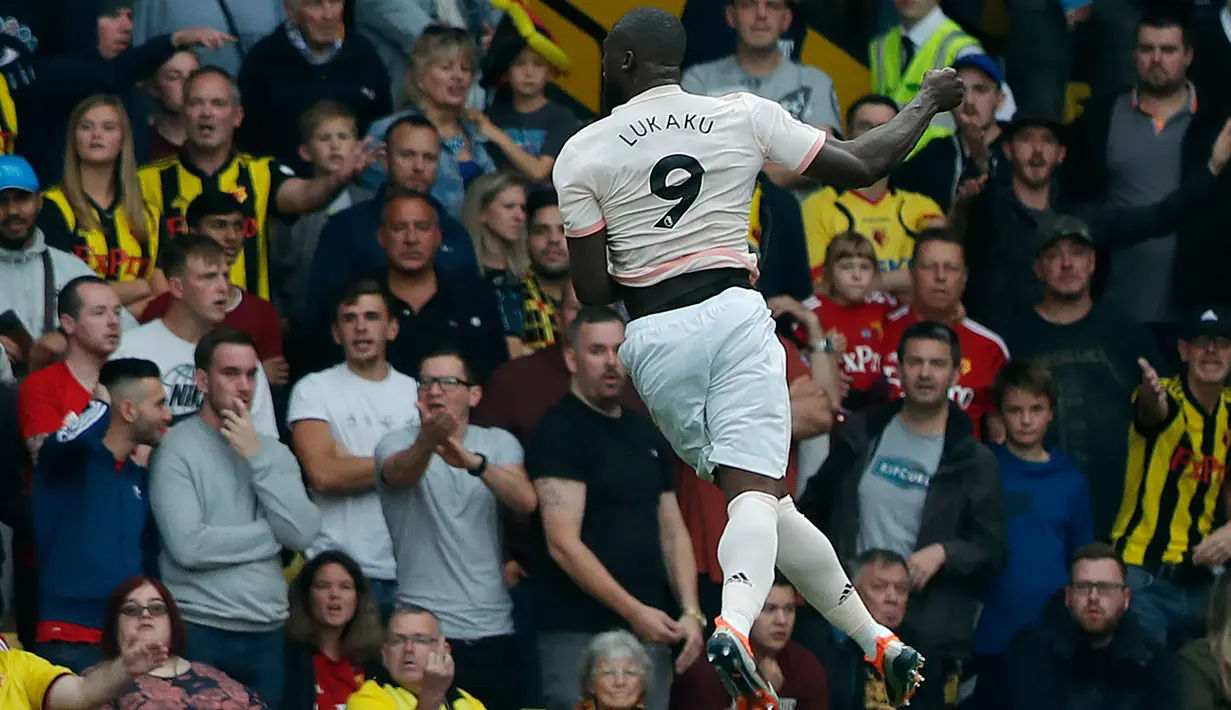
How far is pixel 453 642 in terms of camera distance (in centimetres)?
1145

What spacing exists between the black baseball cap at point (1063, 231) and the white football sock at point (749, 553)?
554 cm

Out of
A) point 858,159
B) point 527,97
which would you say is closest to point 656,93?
point 858,159

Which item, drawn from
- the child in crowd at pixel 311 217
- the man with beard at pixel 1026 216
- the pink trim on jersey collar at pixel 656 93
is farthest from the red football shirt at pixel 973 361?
the pink trim on jersey collar at pixel 656 93

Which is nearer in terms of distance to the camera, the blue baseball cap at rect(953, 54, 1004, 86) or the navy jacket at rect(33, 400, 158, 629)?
the navy jacket at rect(33, 400, 158, 629)

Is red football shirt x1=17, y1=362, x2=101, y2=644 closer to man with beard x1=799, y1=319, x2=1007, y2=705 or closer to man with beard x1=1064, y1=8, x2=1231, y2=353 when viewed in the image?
man with beard x1=799, y1=319, x2=1007, y2=705

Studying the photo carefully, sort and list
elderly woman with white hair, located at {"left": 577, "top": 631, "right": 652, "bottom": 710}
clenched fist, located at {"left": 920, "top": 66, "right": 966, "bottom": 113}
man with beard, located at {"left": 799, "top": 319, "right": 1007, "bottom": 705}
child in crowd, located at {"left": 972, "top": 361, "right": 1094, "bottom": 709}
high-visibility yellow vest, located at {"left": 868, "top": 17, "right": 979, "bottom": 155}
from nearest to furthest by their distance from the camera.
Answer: clenched fist, located at {"left": 920, "top": 66, "right": 966, "bottom": 113}
elderly woman with white hair, located at {"left": 577, "top": 631, "right": 652, "bottom": 710}
man with beard, located at {"left": 799, "top": 319, "right": 1007, "bottom": 705}
child in crowd, located at {"left": 972, "top": 361, "right": 1094, "bottom": 709}
high-visibility yellow vest, located at {"left": 868, "top": 17, "right": 979, "bottom": 155}

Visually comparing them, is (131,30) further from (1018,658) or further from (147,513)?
(1018,658)

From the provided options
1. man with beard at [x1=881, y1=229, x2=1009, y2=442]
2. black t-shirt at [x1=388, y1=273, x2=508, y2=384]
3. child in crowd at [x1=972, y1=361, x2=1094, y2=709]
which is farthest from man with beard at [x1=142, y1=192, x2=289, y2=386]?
child in crowd at [x1=972, y1=361, x2=1094, y2=709]

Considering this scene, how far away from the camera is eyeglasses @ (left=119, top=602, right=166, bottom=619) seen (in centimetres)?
1037

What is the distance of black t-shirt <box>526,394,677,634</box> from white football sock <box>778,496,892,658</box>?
287cm

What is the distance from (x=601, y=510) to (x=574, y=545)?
11.0 inches

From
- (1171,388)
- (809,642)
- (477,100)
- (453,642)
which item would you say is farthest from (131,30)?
(1171,388)

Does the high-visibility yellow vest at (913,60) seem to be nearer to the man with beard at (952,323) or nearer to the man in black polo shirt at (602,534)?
the man with beard at (952,323)

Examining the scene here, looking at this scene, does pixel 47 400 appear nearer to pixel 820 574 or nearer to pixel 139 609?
pixel 139 609
